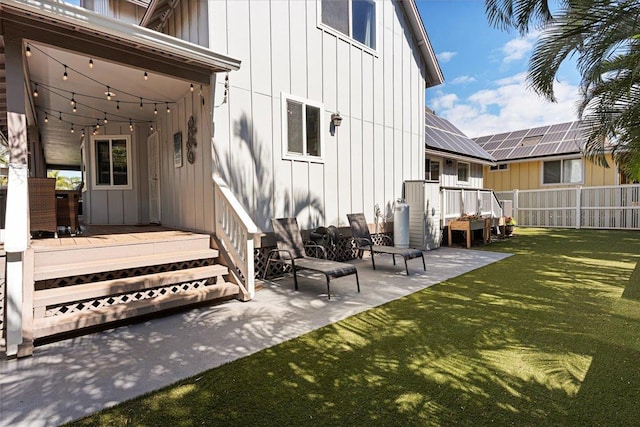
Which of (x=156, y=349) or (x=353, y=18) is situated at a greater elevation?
(x=353, y=18)

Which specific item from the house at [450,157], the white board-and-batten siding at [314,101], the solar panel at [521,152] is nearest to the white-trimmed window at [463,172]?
the house at [450,157]

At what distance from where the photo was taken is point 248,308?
4.93 meters

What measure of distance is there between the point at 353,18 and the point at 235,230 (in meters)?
6.55

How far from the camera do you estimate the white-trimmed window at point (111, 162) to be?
9.14m

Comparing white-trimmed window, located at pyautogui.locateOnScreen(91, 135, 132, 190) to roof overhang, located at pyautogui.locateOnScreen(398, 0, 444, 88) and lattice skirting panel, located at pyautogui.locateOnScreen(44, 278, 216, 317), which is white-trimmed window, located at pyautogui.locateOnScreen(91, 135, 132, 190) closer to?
lattice skirting panel, located at pyautogui.locateOnScreen(44, 278, 216, 317)

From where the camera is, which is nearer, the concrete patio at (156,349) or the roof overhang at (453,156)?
the concrete patio at (156,349)

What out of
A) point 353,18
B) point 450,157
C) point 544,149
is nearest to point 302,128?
point 353,18

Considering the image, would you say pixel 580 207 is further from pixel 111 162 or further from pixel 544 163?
pixel 111 162

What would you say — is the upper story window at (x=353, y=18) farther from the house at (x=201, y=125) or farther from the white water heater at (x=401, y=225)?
the white water heater at (x=401, y=225)

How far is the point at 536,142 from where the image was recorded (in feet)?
64.5

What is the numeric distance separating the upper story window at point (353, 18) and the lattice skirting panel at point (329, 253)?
5.16m

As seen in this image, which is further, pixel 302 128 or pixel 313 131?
pixel 313 131

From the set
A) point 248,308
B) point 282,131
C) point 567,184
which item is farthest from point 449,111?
point 248,308

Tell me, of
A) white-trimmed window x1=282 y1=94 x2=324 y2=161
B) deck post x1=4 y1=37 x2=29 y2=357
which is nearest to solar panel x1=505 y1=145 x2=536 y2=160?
white-trimmed window x1=282 y1=94 x2=324 y2=161
